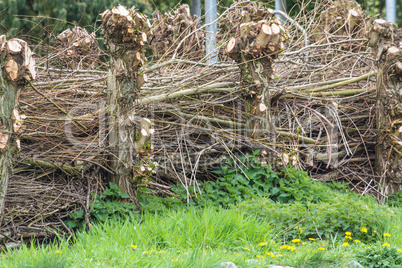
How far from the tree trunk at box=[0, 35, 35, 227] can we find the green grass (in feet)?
2.54

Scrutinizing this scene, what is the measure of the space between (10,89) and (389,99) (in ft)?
15.1

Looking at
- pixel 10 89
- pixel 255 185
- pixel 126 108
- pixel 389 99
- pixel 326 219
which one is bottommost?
pixel 326 219

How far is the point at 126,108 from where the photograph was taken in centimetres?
426

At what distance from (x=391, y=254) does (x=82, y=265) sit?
218 centimetres

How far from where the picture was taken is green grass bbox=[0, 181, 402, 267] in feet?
9.30

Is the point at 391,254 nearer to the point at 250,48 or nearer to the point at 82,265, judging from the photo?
the point at 82,265

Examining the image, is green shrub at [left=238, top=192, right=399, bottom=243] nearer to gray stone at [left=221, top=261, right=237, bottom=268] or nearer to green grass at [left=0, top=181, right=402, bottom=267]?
green grass at [left=0, top=181, right=402, bottom=267]

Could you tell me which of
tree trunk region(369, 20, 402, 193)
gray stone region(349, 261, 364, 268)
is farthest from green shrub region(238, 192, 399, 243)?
tree trunk region(369, 20, 402, 193)

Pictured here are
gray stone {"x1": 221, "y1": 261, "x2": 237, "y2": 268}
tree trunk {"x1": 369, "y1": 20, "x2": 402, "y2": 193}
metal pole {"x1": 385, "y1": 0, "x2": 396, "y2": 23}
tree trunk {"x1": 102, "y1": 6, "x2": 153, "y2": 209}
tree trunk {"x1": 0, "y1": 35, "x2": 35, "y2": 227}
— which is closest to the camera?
gray stone {"x1": 221, "y1": 261, "x2": 237, "y2": 268}

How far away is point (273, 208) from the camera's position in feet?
13.4

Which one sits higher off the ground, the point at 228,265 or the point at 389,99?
the point at 389,99

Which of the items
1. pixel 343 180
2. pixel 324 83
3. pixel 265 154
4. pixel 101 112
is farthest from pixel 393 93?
pixel 101 112

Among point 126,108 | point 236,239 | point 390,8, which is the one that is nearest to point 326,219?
point 236,239

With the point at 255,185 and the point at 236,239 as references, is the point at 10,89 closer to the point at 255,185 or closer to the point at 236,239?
the point at 236,239
